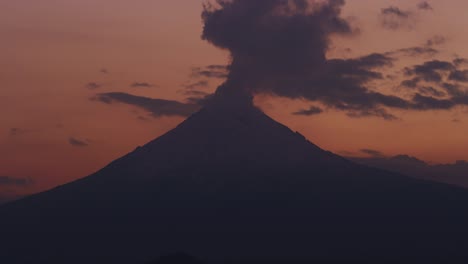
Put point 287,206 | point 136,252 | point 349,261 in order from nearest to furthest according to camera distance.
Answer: point 349,261 < point 136,252 < point 287,206

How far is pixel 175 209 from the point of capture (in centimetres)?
19938

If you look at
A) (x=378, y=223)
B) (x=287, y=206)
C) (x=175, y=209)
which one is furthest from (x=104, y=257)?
(x=378, y=223)

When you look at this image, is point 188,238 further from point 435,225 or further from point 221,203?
point 435,225

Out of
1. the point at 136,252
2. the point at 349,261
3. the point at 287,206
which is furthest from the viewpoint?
the point at 287,206

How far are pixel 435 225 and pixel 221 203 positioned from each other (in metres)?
43.1

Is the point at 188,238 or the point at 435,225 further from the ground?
the point at 435,225

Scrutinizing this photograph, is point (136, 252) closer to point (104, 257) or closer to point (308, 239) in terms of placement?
point (104, 257)

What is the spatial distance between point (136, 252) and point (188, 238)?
1073 centimetres

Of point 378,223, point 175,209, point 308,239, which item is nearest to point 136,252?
point 175,209

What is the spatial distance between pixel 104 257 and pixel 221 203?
88.7ft

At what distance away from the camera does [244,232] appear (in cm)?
Answer: 19000

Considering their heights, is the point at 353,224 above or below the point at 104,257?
above

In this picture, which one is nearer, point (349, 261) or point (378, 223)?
point (349, 261)

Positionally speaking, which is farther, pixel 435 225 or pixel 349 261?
pixel 435 225
